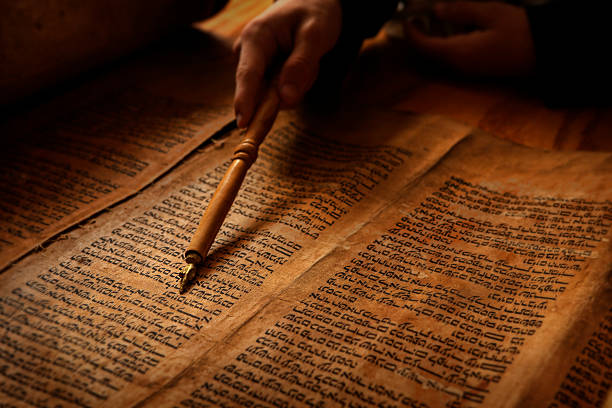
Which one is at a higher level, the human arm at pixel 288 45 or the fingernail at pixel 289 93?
the human arm at pixel 288 45

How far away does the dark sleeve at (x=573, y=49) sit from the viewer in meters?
1.14

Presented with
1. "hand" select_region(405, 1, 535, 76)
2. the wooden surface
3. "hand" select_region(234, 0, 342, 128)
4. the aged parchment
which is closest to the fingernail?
"hand" select_region(234, 0, 342, 128)

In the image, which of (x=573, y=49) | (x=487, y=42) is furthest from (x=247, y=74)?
(x=573, y=49)

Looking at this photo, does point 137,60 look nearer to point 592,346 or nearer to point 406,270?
point 406,270

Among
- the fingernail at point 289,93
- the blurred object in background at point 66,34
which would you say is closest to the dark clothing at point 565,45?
the fingernail at point 289,93

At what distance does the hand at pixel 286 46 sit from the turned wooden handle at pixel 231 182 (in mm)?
22

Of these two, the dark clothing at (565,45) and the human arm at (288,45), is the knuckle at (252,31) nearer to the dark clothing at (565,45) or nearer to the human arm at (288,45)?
the human arm at (288,45)

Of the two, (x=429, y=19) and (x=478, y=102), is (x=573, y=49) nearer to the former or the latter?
(x=478, y=102)

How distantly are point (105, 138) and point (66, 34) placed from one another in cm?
27

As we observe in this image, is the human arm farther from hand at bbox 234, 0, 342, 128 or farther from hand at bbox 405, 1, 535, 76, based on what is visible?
hand at bbox 405, 1, 535, 76

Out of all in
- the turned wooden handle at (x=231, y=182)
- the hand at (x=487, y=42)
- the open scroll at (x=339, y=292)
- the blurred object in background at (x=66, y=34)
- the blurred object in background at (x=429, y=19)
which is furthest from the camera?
the blurred object in background at (x=429, y=19)

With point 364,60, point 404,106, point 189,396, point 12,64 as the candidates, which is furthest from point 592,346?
point 12,64

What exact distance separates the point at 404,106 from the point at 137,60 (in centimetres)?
68

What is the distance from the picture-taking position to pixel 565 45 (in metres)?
1.16
